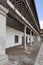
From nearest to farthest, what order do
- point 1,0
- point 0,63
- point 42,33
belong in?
point 1,0, point 0,63, point 42,33

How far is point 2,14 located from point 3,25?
505 millimetres

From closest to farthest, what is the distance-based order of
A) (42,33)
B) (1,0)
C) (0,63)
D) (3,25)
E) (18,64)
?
(1,0), (0,63), (3,25), (18,64), (42,33)

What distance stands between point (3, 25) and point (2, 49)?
110 centimetres

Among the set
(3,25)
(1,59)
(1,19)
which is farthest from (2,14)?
(1,59)

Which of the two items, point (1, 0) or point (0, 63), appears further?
point (0, 63)

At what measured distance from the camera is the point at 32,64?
5297mm

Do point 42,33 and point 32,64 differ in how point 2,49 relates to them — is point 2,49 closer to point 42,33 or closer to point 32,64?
point 32,64

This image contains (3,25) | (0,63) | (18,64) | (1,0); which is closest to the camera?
(1,0)

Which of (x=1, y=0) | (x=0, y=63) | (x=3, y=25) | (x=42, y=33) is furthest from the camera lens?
(x=42, y=33)

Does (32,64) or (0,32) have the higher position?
(0,32)

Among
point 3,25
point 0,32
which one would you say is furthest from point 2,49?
point 3,25

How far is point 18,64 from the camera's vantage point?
5.14 metres

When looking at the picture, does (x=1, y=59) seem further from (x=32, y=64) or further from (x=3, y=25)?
(x=32, y=64)

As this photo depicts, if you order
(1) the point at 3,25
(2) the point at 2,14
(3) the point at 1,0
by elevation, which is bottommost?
(1) the point at 3,25
